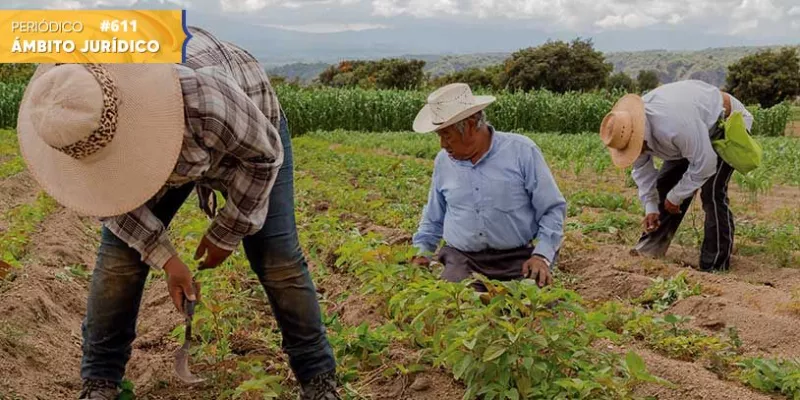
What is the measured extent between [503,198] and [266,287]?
5.01 feet

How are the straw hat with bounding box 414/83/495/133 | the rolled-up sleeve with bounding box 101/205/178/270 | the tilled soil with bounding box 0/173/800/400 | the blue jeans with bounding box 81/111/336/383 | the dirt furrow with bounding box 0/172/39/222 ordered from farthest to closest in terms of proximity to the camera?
1. the dirt furrow with bounding box 0/172/39/222
2. the straw hat with bounding box 414/83/495/133
3. the tilled soil with bounding box 0/173/800/400
4. the blue jeans with bounding box 81/111/336/383
5. the rolled-up sleeve with bounding box 101/205/178/270

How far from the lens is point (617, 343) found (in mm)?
4004

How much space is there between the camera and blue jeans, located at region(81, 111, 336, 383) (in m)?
3.07

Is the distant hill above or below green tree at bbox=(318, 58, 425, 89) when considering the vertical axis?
below

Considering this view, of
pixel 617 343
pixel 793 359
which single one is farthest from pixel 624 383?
pixel 793 359

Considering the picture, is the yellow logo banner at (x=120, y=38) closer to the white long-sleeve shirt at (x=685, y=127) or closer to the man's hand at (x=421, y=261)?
the man's hand at (x=421, y=261)

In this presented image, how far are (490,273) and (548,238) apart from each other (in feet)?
1.35

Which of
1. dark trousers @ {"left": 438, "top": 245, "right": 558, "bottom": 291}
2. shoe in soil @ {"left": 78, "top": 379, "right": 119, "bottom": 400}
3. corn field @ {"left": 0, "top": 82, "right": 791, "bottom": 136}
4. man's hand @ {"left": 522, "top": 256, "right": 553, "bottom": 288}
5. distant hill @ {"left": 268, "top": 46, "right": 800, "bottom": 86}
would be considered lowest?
distant hill @ {"left": 268, "top": 46, "right": 800, "bottom": 86}

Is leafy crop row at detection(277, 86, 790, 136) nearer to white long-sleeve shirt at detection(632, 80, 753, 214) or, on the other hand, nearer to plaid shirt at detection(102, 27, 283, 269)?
white long-sleeve shirt at detection(632, 80, 753, 214)

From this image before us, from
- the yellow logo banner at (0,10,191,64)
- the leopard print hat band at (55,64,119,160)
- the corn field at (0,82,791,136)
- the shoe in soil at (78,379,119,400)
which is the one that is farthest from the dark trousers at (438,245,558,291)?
the corn field at (0,82,791,136)

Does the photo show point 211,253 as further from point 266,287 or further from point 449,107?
point 449,107

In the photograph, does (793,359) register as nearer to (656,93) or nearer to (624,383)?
(624,383)

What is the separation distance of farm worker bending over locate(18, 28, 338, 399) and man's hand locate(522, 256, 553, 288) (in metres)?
1.22

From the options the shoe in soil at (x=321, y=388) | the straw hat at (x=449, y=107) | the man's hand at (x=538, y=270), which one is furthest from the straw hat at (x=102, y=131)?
the man's hand at (x=538, y=270)
